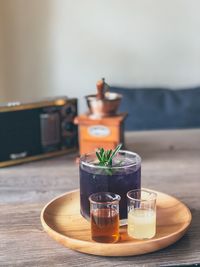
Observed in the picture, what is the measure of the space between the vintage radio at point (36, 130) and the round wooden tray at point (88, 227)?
435 millimetres

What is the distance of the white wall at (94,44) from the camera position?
2.69m

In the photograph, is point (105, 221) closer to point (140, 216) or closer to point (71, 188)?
point (140, 216)

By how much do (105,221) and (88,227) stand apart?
0.31 ft

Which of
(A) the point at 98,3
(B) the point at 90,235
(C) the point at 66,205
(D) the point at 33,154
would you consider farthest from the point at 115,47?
(B) the point at 90,235

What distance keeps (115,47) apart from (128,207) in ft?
6.30

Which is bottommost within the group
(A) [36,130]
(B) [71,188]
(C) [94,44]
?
(B) [71,188]

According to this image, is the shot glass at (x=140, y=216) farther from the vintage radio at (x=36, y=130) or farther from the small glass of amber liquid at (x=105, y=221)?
the vintage radio at (x=36, y=130)

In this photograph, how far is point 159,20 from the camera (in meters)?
2.81

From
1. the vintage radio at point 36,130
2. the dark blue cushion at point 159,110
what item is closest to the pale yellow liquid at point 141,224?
the vintage radio at point 36,130

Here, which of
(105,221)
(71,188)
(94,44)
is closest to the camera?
(105,221)

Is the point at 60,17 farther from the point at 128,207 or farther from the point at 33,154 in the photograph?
the point at 128,207

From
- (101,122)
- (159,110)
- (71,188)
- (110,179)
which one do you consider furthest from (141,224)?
(159,110)

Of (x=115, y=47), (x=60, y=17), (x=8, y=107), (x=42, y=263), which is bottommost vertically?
(x=42, y=263)

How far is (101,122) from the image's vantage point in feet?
5.23
